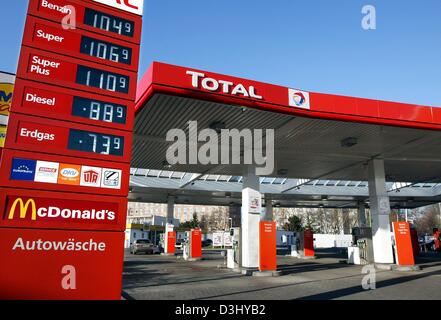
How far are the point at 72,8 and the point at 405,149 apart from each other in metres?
16.7

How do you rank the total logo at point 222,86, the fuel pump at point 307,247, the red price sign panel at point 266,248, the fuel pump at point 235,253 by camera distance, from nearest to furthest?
the total logo at point 222,86
the red price sign panel at point 266,248
the fuel pump at point 235,253
the fuel pump at point 307,247

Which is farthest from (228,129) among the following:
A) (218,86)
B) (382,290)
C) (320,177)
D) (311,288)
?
(320,177)

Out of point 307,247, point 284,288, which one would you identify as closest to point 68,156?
point 284,288

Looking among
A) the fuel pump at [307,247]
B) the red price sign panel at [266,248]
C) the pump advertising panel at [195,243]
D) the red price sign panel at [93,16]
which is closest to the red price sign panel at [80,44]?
the red price sign panel at [93,16]

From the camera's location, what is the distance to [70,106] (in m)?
5.89

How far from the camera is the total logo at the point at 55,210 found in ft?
16.9

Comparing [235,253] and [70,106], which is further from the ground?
[70,106]

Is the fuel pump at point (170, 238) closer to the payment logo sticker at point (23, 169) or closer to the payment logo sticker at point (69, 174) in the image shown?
the payment logo sticker at point (69, 174)

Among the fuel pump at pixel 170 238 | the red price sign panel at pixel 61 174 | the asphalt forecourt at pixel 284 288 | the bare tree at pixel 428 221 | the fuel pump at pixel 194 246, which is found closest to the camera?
the red price sign panel at pixel 61 174

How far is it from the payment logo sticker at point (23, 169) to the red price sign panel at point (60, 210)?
0.21 m

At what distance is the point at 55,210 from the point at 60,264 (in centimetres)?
80

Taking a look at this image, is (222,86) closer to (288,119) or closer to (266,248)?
(288,119)

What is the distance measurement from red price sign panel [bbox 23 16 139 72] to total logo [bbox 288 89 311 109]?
7.18 meters

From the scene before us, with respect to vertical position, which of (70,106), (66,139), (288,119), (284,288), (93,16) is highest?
(288,119)
